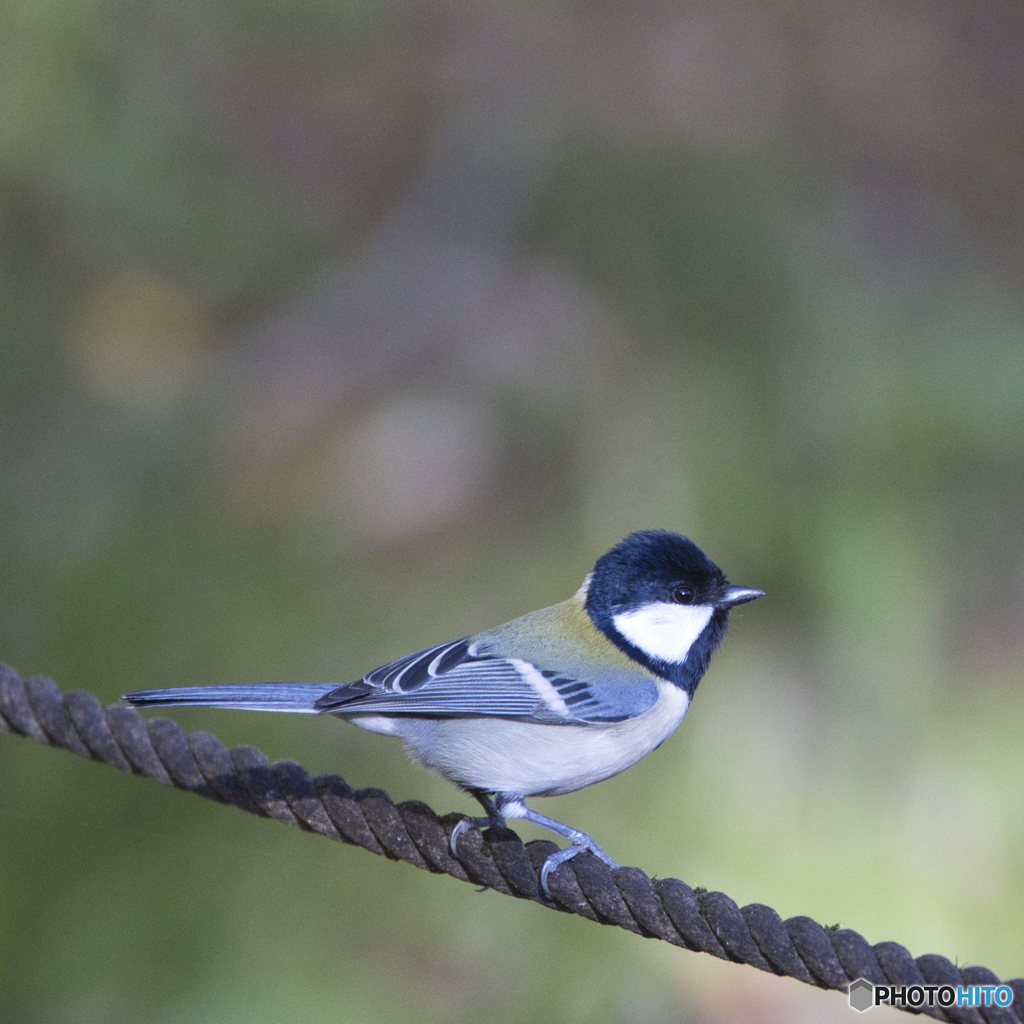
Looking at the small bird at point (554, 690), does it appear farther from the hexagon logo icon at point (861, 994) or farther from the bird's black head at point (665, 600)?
the hexagon logo icon at point (861, 994)

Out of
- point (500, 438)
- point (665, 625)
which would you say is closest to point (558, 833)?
point (665, 625)

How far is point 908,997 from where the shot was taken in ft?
3.95

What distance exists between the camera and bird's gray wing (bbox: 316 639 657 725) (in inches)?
72.7

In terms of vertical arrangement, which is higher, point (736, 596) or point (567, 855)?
point (736, 596)

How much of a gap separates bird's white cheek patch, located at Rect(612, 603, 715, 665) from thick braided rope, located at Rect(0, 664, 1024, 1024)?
1.68 ft

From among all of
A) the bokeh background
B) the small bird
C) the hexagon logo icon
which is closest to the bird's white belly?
the small bird

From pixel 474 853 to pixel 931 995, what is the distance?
0.63m

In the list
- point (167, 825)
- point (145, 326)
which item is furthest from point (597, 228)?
point (167, 825)

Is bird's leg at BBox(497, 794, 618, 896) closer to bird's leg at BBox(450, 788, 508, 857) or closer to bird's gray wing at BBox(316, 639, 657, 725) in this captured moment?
bird's leg at BBox(450, 788, 508, 857)

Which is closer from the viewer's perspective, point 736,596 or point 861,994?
point 861,994

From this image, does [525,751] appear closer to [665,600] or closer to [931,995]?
[665,600]

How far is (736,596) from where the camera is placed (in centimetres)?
208

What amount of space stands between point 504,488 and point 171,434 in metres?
1.44

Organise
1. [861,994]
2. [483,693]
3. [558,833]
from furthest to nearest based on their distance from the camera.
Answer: [483,693], [558,833], [861,994]
